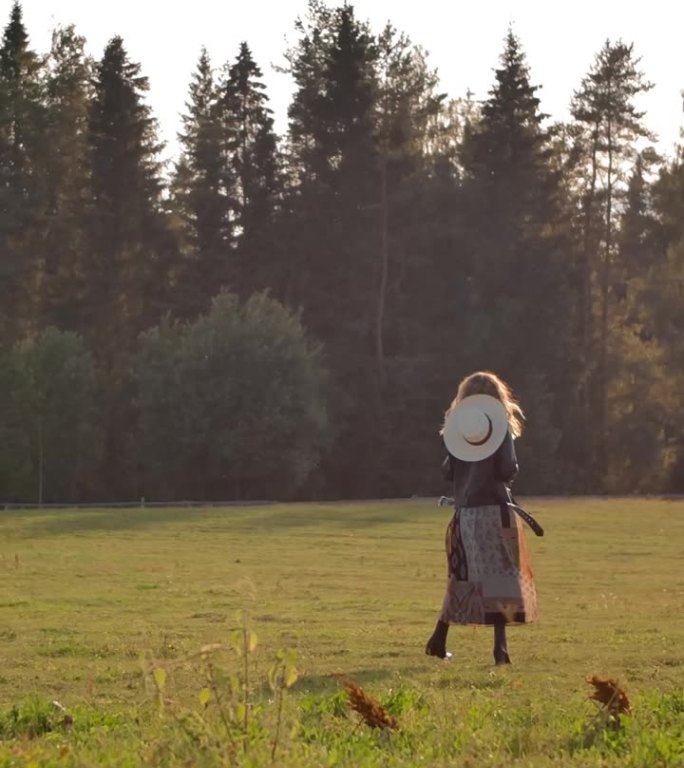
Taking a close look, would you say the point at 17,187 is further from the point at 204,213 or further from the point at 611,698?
the point at 611,698

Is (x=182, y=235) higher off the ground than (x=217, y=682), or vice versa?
(x=182, y=235)

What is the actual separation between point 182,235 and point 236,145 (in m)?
4.94

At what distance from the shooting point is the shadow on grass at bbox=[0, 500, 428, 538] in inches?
1432

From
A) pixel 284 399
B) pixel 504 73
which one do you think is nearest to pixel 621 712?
pixel 284 399

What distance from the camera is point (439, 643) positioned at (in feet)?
44.7

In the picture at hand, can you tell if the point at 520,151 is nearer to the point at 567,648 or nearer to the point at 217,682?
the point at 567,648

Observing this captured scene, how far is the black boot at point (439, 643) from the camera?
13578 mm

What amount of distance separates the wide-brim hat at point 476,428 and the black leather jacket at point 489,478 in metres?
0.08

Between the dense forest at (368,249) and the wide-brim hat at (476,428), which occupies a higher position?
the dense forest at (368,249)

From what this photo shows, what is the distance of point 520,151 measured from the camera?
73.4m

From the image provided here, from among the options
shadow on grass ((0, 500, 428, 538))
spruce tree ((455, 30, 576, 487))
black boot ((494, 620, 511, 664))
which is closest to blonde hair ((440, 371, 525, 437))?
black boot ((494, 620, 511, 664))

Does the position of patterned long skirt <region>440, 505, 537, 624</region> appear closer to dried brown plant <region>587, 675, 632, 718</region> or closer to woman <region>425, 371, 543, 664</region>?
woman <region>425, 371, 543, 664</region>

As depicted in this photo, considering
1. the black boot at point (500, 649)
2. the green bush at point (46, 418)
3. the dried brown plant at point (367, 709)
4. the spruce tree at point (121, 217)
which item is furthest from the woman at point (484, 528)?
the spruce tree at point (121, 217)

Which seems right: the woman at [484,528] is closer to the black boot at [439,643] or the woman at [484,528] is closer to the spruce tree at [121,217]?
the black boot at [439,643]
